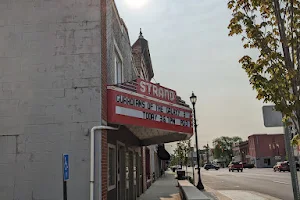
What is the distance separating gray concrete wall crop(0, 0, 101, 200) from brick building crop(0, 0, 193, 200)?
0.8 inches

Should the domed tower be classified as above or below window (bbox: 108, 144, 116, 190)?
above

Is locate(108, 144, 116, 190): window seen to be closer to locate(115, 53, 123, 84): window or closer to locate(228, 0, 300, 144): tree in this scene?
locate(115, 53, 123, 84): window

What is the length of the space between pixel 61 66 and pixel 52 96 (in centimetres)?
71

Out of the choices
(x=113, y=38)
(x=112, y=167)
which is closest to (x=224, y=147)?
(x=112, y=167)

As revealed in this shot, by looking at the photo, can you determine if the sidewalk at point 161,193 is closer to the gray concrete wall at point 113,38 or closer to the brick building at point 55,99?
the gray concrete wall at point 113,38

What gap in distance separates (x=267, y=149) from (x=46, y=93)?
284ft

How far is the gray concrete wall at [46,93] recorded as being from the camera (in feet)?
21.5

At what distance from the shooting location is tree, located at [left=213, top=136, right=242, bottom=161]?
13025 centimetres

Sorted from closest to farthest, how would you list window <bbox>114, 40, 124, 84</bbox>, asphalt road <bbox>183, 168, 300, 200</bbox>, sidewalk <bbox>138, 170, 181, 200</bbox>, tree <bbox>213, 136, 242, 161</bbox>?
window <bbox>114, 40, 124, 84</bbox> < sidewalk <bbox>138, 170, 181, 200</bbox> < asphalt road <bbox>183, 168, 300, 200</bbox> < tree <bbox>213, 136, 242, 161</bbox>

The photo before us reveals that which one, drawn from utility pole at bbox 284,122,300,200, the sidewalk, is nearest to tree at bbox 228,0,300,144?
utility pole at bbox 284,122,300,200

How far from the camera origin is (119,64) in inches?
433

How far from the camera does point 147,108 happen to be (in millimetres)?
7961

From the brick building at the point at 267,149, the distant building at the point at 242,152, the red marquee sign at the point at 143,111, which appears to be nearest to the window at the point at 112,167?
the red marquee sign at the point at 143,111

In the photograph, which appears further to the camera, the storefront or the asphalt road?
the asphalt road
